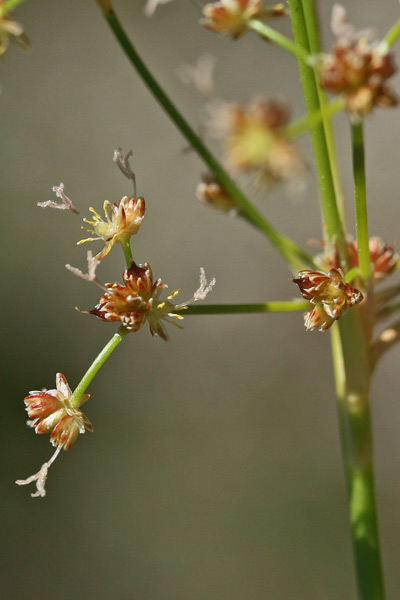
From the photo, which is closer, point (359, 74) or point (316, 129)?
point (359, 74)

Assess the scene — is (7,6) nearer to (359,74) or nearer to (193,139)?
(193,139)

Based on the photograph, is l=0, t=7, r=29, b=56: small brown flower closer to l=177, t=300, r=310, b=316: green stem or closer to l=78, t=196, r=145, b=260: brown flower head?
l=78, t=196, r=145, b=260: brown flower head

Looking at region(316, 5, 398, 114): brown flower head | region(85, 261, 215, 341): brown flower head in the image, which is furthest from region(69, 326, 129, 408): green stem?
region(316, 5, 398, 114): brown flower head

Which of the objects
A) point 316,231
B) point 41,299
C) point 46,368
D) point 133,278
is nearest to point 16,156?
point 41,299

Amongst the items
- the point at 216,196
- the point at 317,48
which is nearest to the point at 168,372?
the point at 216,196

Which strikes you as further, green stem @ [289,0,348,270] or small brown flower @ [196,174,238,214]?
small brown flower @ [196,174,238,214]

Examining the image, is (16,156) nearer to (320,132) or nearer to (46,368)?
(46,368)

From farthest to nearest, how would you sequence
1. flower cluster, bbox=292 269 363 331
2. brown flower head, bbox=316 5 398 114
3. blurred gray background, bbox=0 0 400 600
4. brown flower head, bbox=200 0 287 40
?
blurred gray background, bbox=0 0 400 600
brown flower head, bbox=200 0 287 40
flower cluster, bbox=292 269 363 331
brown flower head, bbox=316 5 398 114
